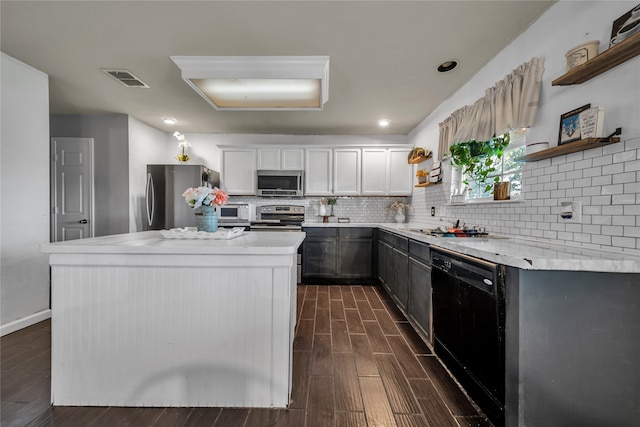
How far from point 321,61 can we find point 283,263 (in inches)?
72.8

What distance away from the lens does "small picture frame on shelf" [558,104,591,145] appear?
1.46 metres

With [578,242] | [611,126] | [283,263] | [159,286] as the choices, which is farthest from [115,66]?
[578,242]

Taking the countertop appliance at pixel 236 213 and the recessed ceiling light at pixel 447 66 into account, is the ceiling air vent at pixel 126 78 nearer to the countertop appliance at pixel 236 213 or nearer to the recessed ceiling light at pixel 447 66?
the countertop appliance at pixel 236 213

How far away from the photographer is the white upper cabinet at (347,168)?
14.1 feet

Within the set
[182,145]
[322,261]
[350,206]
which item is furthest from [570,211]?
[182,145]

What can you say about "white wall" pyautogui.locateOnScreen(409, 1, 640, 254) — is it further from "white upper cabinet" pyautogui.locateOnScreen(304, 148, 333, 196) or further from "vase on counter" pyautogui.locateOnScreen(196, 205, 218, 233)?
"white upper cabinet" pyautogui.locateOnScreen(304, 148, 333, 196)

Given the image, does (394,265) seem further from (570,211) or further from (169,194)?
(169,194)

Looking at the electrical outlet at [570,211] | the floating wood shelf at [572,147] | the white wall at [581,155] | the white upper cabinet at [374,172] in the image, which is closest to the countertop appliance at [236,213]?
the white upper cabinet at [374,172]

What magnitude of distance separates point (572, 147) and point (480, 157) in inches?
41.4

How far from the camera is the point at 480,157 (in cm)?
245

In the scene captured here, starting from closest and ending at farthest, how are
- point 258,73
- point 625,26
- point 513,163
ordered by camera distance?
point 625,26
point 513,163
point 258,73

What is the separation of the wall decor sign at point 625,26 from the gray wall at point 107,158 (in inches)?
202

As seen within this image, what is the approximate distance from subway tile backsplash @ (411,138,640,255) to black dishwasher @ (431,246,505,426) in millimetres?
673

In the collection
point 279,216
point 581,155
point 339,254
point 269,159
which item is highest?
point 269,159
